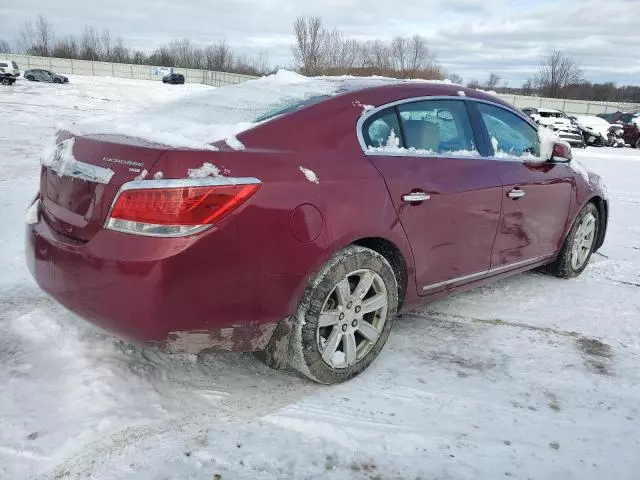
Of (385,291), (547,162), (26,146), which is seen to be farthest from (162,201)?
(26,146)

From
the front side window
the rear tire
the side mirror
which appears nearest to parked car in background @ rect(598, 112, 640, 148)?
the rear tire

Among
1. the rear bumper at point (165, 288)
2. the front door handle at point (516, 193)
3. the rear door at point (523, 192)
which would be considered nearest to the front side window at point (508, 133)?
the rear door at point (523, 192)

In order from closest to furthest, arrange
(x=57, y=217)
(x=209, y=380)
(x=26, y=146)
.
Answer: (x=57, y=217), (x=209, y=380), (x=26, y=146)

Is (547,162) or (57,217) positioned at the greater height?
(547,162)

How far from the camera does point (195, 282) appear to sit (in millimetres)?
2287

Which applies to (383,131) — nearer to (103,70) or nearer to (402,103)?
(402,103)

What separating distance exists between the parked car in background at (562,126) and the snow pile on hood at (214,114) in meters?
16.1

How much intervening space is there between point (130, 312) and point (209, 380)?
0.75 m

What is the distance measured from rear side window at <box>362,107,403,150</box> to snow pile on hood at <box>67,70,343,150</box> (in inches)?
11.4

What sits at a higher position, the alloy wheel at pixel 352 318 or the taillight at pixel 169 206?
the taillight at pixel 169 206

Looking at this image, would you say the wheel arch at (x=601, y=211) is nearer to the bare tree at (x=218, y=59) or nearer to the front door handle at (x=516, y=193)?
the front door handle at (x=516, y=193)

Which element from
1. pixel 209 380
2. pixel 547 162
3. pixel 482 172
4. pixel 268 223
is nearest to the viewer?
pixel 268 223

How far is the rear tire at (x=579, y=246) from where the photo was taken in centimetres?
464

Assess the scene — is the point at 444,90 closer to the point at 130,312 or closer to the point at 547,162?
the point at 547,162
